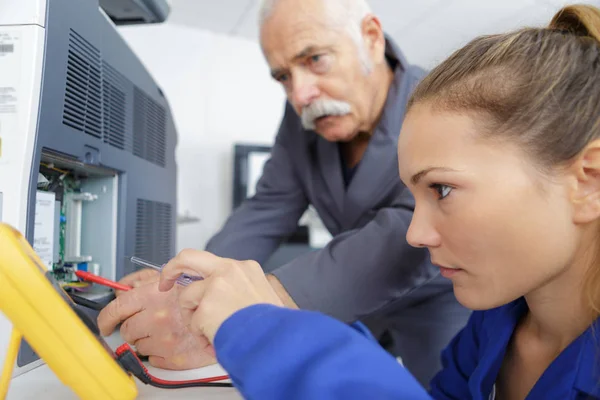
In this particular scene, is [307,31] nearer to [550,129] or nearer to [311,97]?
[311,97]

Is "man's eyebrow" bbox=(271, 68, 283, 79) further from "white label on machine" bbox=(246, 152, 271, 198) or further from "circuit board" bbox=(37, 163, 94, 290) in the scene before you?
"white label on machine" bbox=(246, 152, 271, 198)

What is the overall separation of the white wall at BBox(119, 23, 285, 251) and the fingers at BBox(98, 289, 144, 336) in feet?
7.34

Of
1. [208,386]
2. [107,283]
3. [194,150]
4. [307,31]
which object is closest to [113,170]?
[107,283]

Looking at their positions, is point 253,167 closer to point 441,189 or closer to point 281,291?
point 281,291

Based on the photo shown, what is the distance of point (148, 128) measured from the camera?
1046 mm

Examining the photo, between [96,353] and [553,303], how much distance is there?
53 cm

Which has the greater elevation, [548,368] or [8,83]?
[8,83]

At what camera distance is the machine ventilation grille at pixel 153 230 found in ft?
3.10

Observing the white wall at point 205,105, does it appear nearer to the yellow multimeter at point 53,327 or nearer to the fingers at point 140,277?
the fingers at point 140,277

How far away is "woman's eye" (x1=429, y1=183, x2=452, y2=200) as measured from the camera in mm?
551

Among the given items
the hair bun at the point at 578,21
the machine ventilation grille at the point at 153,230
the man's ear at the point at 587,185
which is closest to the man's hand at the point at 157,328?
the machine ventilation grille at the point at 153,230

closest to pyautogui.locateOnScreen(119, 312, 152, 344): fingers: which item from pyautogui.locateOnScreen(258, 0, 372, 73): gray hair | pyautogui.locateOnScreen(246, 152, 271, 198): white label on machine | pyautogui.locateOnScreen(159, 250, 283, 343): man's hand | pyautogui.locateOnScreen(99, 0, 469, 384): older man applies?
pyautogui.locateOnScreen(159, 250, 283, 343): man's hand

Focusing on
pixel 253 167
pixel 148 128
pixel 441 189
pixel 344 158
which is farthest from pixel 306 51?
pixel 253 167

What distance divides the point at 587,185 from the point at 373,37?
0.76 m
